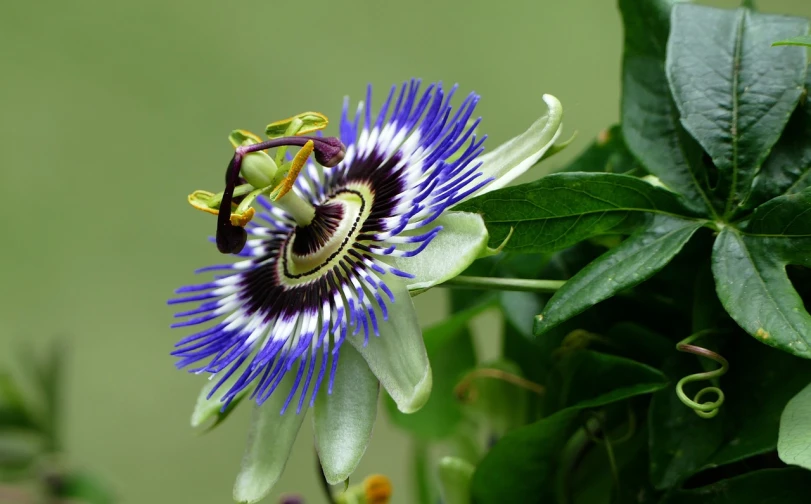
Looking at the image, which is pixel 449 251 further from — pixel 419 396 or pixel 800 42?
pixel 800 42

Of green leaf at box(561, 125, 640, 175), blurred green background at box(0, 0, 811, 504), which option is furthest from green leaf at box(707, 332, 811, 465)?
blurred green background at box(0, 0, 811, 504)

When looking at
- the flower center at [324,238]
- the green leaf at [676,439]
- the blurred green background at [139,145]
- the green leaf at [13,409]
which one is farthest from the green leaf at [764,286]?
the blurred green background at [139,145]

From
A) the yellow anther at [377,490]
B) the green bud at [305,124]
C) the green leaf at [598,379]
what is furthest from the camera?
the yellow anther at [377,490]

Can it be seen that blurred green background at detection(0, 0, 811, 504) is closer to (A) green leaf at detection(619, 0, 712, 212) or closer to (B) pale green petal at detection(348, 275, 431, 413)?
(A) green leaf at detection(619, 0, 712, 212)

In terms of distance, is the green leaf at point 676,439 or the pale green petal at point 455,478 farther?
the pale green petal at point 455,478

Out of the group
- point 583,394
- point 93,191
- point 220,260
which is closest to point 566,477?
point 583,394

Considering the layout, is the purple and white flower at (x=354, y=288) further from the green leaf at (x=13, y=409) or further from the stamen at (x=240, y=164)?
the green leaf at (x=13, y=409)

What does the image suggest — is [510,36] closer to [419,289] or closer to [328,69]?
[328,69]
